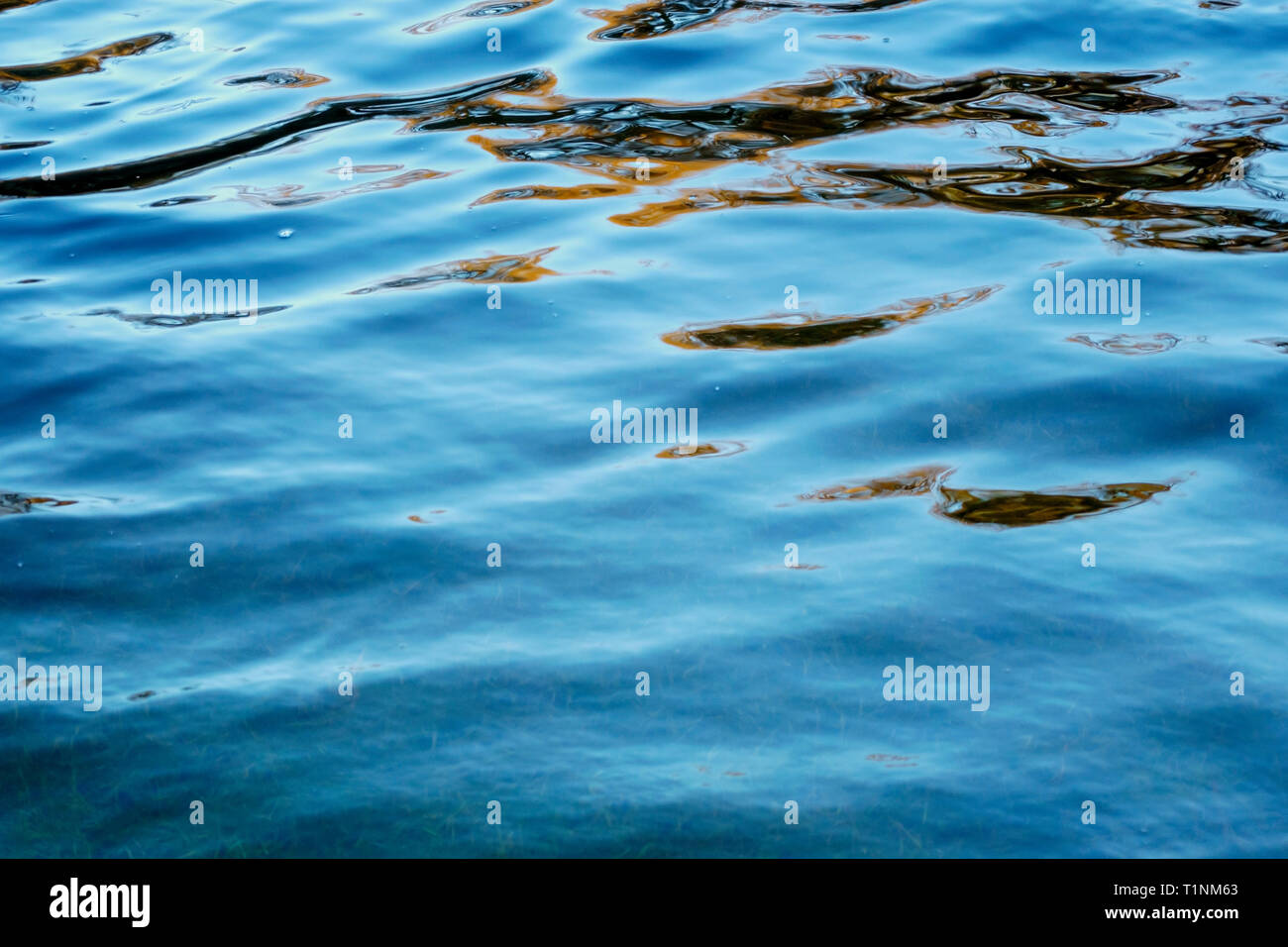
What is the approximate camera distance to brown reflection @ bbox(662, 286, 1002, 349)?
6.40 m

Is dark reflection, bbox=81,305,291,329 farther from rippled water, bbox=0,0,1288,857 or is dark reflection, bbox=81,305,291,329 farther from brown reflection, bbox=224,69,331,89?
brown reflection, bbox=224,69,331,89

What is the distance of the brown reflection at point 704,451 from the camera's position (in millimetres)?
5648

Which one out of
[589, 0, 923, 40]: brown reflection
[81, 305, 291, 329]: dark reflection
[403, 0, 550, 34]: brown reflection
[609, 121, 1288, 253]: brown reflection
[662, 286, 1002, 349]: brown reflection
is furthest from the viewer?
[403, 0, 550, 34]: brown reflection

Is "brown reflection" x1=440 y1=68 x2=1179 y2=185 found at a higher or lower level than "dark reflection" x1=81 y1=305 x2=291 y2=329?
higher

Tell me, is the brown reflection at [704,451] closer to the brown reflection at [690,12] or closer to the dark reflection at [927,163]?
the dark reflection at [927,163]

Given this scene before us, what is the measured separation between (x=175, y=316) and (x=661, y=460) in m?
3.04

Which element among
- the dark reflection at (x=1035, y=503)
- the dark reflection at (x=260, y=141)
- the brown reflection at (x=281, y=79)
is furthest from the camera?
the brown reflection at (x=281, y=79)

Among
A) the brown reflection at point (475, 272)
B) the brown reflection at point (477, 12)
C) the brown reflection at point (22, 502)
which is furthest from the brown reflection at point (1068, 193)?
the brown reflection at point (477, 12)

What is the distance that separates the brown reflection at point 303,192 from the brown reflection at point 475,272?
4.61ft

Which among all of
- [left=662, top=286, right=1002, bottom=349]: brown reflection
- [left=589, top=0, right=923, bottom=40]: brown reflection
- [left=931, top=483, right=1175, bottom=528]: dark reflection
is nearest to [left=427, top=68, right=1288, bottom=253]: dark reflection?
[left=589, top=0, right=923, bottom=40]: brown reflection

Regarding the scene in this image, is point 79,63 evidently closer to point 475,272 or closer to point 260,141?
point 260,141

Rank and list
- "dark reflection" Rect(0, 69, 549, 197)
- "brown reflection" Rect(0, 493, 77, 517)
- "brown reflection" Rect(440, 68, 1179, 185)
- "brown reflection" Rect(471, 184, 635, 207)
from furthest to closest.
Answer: "brown reflection" Rect(440, 68, 1179, 185)
"dark reflection" Rect(0, 69, 549, 197)
"brown reflection" Rect(471, 184, 635, 207)
"brown reflection" Rect(0, 493, 77, 517)

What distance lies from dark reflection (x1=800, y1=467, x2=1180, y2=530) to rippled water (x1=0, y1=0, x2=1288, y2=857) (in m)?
0.02

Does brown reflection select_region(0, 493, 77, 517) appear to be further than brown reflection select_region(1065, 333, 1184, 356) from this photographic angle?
No
